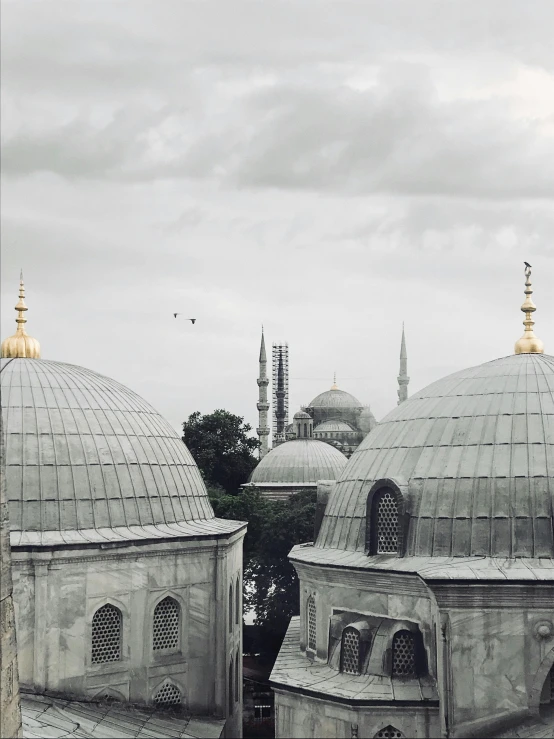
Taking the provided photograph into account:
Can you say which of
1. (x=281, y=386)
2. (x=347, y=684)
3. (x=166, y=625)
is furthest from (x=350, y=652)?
(x=281, y=386)

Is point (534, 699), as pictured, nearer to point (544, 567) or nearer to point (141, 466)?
point (544, 567)

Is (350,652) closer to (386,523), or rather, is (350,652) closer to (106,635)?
(386,523)

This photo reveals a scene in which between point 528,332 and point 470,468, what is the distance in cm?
622

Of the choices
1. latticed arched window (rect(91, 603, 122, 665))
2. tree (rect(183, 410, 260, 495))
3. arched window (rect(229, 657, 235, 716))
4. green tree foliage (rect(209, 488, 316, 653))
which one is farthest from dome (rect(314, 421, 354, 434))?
latticed arched window (rect(91, 603, 122, 665))

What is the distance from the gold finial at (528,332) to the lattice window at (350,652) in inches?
349

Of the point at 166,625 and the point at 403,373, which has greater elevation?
the point at 403,373

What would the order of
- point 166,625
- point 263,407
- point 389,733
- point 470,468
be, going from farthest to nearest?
point 263,407, point 166,625, point 470,468, point 389,733

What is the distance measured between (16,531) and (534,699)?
39.6 feet

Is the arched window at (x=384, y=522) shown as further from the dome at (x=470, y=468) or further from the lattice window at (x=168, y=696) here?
the lattice window at (x=168, y=696)

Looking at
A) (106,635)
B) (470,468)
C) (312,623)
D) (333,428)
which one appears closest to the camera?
(470,468)

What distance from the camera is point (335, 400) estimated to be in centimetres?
A: 10206

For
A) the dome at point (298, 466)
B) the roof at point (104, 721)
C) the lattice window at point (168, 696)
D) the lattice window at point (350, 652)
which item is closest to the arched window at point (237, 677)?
the roof at point (104, 721)

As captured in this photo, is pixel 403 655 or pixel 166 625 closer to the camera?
pixel 403 655

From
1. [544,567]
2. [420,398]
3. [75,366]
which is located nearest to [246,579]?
[75,366]
